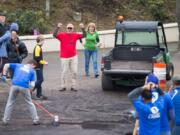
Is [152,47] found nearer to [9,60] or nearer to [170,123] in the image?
[9,60]

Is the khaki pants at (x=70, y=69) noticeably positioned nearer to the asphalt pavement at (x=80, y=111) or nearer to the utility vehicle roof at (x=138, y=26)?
the asphalt pavement at (x=80, y=111)

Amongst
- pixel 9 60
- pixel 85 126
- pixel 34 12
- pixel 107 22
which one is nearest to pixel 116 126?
pixel 85 126

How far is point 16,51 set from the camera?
15.2m

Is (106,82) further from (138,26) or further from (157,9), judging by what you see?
(157,9)

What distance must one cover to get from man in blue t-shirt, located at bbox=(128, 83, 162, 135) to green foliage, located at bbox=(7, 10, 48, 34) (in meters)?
16.0

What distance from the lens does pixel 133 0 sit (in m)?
28.7

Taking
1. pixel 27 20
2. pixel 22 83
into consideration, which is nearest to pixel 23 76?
pixel 22 83

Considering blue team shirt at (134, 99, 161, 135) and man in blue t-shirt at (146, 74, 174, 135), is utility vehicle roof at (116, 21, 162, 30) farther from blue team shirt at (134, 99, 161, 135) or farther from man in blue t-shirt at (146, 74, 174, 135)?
blue team shirt at (134, 99, 161, 135)

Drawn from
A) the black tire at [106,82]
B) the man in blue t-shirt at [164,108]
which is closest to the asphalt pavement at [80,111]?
the black tire at [106,82]

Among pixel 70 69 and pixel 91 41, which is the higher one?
pixel 91 41

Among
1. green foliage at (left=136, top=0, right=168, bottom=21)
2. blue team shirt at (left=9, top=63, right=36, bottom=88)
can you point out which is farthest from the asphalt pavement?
green foliage at (left=136, top=0, right=168, bottom=21)

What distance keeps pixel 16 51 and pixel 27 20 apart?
919 cm

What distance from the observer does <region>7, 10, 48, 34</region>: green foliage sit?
24.1 metres

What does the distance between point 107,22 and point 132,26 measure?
10031mm
